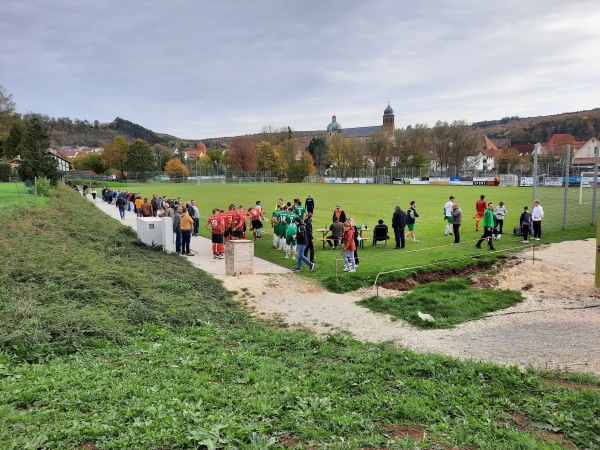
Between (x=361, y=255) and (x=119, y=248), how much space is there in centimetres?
884

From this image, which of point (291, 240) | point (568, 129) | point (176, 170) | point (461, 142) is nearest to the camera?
point (291, 240)

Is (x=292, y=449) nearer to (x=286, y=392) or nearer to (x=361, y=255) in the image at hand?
(x=286, y=392)

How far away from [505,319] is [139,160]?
96208 millimetres

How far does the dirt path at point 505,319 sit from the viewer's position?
8.21m

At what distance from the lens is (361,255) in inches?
682

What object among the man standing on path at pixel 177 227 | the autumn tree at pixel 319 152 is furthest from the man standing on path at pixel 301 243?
the autumn tree at pixel 319 152

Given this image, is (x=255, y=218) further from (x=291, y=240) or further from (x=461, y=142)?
(x=461, y=142)

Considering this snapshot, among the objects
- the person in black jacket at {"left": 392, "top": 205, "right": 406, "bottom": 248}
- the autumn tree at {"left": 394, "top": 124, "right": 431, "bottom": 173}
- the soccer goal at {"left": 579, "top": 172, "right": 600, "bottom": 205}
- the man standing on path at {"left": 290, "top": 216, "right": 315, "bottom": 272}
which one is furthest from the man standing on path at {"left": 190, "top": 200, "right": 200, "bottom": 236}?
the autumn tree at {"left": 394, "top": 124, "right": 431, "bottom": 173}

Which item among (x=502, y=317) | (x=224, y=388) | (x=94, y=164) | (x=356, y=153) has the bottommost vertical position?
(x=502, y=317)

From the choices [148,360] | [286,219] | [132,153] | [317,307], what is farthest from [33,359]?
[132,153]

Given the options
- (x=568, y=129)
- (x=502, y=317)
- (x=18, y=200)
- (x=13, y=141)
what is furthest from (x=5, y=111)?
(x=568, y=129)

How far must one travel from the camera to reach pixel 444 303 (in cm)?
1132

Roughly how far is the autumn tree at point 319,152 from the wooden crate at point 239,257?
360 feet

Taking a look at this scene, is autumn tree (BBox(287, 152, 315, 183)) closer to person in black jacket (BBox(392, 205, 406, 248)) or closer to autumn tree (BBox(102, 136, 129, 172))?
autumn tree (BBox(102, 136, 129, 172))
